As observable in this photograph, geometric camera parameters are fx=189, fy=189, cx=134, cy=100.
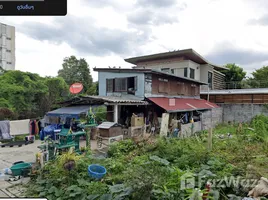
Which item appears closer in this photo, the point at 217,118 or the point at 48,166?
the point at 48,166

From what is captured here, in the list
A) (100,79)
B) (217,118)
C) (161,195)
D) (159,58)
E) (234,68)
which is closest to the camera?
(161,195)

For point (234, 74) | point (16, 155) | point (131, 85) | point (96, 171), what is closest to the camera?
point (96, 171)

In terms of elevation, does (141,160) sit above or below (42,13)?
below

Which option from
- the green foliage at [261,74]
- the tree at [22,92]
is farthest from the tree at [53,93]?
the green foliage at [261,74]

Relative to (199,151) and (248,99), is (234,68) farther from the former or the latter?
(199,151)

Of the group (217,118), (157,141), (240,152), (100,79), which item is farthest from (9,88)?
(217,118)

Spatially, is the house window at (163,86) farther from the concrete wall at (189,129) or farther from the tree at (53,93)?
the tree at (53,93)

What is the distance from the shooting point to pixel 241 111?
19469 mm

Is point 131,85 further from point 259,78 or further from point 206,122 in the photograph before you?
point 259,78

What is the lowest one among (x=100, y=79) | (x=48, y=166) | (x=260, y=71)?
(x=48, y=166)

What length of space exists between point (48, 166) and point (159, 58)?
59.9 ft

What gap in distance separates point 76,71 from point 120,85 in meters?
18.6

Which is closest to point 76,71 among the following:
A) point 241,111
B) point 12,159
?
point 241,111

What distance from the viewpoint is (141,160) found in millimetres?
5926
